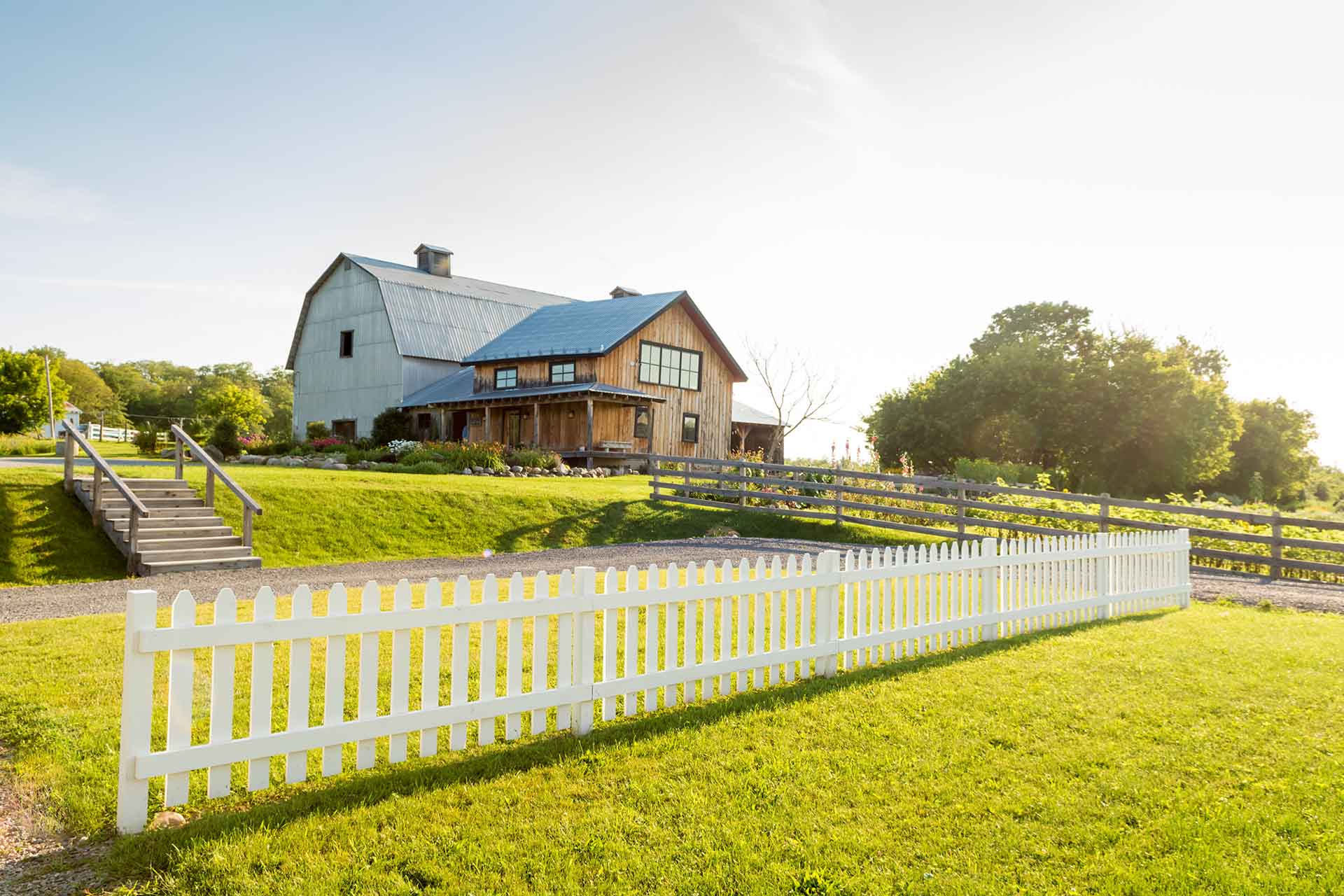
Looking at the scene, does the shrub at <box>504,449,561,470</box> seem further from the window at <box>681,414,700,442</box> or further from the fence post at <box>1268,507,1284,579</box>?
the fence post at <box>1268,507,1284,579</box>

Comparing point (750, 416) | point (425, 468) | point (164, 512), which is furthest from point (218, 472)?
point (750, 416)

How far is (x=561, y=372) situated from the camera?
32.7 metres

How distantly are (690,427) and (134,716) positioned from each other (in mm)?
31898

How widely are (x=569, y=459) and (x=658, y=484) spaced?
10053 mm

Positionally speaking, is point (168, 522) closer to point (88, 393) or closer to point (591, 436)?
point (591, 436)

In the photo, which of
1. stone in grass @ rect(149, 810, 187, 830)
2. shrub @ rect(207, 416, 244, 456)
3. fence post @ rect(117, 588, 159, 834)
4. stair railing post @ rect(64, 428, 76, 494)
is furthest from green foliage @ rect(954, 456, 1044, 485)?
fence post @ rect(117, 588, 159, 834)

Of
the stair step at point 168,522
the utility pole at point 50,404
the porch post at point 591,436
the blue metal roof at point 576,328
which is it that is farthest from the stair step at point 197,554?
the utility pole at point 50,404

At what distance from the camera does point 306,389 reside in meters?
39.6

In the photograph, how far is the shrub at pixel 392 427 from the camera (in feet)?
112

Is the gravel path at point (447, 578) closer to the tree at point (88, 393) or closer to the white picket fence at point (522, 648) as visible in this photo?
the white picket fence at point (522, 648)

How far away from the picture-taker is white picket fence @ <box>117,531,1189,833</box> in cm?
388

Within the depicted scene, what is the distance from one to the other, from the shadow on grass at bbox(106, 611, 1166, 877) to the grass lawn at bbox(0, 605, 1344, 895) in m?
0.02

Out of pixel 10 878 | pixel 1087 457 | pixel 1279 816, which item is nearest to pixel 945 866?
pixel 1279 816

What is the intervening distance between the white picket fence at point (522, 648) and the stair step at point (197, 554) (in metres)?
6.25
